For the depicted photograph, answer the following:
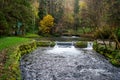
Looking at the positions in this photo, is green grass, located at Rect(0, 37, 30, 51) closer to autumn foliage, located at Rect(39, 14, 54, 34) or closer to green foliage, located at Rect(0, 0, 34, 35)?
green foliage, located at Rect(0, 0, 34, 35)

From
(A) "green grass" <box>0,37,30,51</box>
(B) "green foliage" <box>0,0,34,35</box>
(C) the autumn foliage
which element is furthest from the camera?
(C) the autumn foliage

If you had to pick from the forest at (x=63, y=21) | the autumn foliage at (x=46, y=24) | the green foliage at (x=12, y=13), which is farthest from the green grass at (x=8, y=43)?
the autumn foliage at (x=46, y=24)

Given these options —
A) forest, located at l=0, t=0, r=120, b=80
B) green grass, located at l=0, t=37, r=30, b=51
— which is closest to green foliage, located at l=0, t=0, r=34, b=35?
forest, located at l=0, t=0, r=120, b=80

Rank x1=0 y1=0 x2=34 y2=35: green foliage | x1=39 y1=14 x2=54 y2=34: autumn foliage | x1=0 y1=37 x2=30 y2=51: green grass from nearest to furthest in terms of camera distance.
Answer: x1=0 y1=37 x2=30 y2=51: green grass → x1=0 y1=0 x2=34 y2=35: green foliage → x1=39 y1=14 x2=54 y2=34: autumn foliage

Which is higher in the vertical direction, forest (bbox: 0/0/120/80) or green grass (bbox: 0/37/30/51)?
forest (bbox: 0/0/120/80)

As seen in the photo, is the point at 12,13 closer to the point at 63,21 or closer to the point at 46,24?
the point at 46,24

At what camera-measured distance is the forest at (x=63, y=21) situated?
82.7 ft

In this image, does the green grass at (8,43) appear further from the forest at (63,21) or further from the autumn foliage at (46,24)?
the autumn foliage at (46,24)

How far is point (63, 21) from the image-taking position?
7150 cm

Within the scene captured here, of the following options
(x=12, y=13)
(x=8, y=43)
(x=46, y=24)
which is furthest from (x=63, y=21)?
(x=8, y=43)

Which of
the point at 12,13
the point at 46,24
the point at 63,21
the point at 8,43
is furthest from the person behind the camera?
the point at 63,21

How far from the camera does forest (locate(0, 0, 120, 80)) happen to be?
25219 mm

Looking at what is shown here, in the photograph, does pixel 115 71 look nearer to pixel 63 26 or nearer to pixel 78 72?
pixel 78 72

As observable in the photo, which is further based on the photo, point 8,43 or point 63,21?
point 63,21
